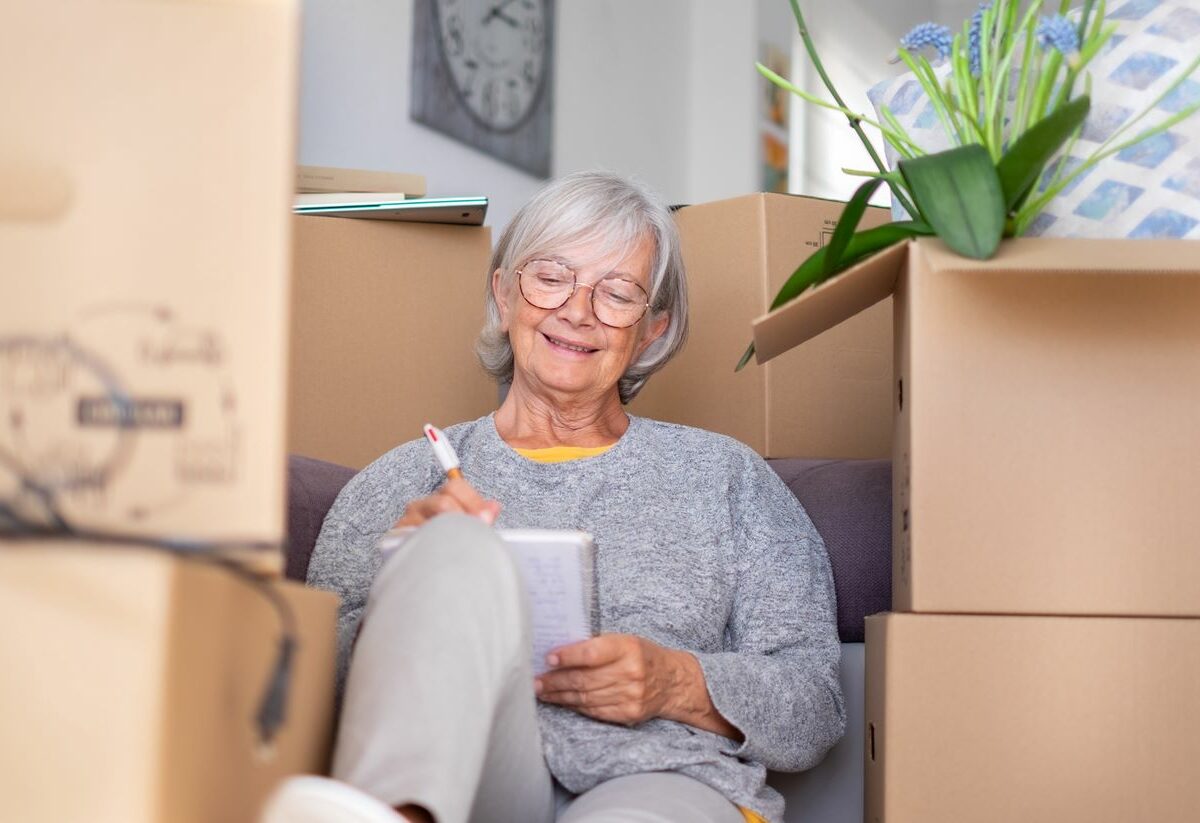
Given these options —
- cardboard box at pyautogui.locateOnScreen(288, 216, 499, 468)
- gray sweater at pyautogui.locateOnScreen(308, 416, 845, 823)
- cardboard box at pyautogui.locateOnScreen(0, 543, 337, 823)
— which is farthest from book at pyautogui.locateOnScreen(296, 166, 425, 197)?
cardboard box at pyautogui.locateOnScreen(0, 543, 337, 823)

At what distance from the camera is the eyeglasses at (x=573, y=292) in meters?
1.67

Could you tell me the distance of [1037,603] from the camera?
1.15 meters

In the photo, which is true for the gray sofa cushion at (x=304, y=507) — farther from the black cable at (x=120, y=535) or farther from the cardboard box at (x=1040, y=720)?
the black cable at (x=120, y=535)

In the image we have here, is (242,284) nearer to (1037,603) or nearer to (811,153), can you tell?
(1037,603)

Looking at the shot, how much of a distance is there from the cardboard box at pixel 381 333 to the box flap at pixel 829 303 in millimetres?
662

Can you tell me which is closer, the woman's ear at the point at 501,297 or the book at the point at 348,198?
the woman's ear at the point at 501,297

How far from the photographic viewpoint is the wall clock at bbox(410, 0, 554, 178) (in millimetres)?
2459

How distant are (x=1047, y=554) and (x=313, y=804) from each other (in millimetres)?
673

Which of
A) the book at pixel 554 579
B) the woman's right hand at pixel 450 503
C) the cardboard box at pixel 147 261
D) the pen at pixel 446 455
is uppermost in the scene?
the cardboard box at pixel 147 261

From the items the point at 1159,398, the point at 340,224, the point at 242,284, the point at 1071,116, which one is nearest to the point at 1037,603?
the point at 1159,398

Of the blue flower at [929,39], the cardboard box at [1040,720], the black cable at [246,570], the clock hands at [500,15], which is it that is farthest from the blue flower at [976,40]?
the clock hands at [500,15]

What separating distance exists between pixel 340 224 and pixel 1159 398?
3.62ft

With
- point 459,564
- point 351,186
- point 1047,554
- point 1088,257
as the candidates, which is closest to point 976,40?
point 1088,257

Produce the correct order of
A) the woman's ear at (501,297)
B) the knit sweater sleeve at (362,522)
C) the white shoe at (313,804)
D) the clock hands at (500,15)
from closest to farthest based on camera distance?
1. the white shoe at (313,804)
2. the knit sweater sleeve at (362,522)
3. the woman's ear at (501,297)
4. the clock hands at (500,15)
